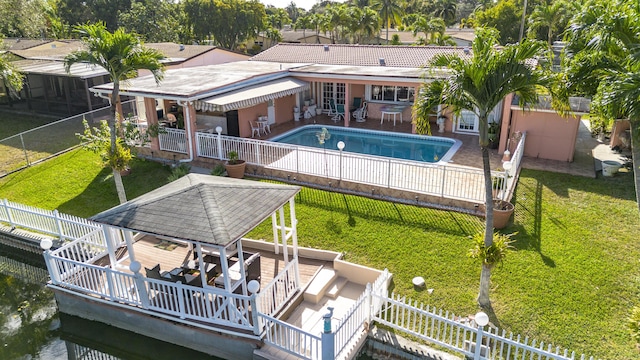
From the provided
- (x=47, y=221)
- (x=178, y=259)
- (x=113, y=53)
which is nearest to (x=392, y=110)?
(x=113, y=53)

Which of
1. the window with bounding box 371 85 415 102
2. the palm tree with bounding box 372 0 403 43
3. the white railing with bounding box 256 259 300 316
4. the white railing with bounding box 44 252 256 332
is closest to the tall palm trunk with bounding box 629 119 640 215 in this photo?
the white railing with bounding box 256 259 300 316

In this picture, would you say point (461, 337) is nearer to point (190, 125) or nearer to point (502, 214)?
point (502, 214)

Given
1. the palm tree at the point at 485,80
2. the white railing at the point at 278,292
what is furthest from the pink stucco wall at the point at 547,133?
the white railing at the point at 278,292

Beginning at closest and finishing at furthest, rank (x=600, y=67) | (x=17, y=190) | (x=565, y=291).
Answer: (x=565, y=291)
(x=600, y=67)
(x=17, y=190)

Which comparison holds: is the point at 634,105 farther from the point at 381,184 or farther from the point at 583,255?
the point at 381,184

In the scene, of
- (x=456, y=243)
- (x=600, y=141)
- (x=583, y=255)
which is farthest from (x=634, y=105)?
(x=600, y=141)

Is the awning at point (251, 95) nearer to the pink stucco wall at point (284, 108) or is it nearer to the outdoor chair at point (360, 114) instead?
the pink stucco wall at point (284, 108)

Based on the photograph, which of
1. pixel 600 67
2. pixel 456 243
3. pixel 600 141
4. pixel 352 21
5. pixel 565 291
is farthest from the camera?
pixel 352 21
